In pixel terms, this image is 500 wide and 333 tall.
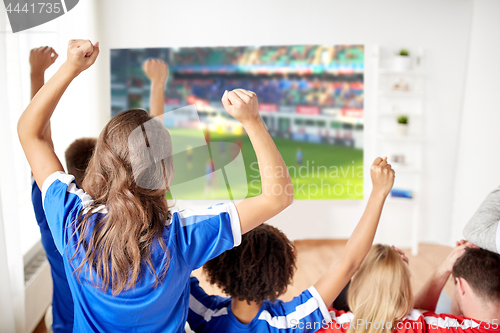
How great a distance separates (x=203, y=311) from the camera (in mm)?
743

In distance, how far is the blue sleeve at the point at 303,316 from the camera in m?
0.69

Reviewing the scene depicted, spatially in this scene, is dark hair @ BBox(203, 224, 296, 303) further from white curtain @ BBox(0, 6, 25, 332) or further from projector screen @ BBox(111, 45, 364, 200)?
white curtain @ BBox(0, 6, 25, 332)

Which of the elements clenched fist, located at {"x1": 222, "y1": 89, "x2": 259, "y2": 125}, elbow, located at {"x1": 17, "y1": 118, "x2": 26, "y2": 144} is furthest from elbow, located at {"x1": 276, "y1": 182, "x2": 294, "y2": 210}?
elbow, located at {"x1": 17, "y1": 118, "x2": 26, "y2": 144}

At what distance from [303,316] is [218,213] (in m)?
0.29

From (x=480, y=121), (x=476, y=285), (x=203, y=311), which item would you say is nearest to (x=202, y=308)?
(x=203, y=311)

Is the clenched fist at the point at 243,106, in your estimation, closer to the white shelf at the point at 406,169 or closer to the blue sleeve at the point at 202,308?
the blue sleeve at the point at 202,308

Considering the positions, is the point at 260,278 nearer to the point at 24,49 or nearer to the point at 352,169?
the point at 352,169

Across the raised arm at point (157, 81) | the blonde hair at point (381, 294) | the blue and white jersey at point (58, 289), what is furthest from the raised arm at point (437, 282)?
the blue and white jersey at point (58, 289)

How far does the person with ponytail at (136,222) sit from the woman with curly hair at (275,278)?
13 cm

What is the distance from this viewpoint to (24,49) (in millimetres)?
940

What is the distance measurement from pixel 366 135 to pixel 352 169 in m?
0.09

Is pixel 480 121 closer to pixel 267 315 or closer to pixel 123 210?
pixel 267 315

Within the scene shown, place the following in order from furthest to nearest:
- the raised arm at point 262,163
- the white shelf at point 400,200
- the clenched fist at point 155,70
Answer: the white shelf at point 400,200
the clenched fist at point 155,70
the raised arm at point 262,163

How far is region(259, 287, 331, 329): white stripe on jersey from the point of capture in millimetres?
691
